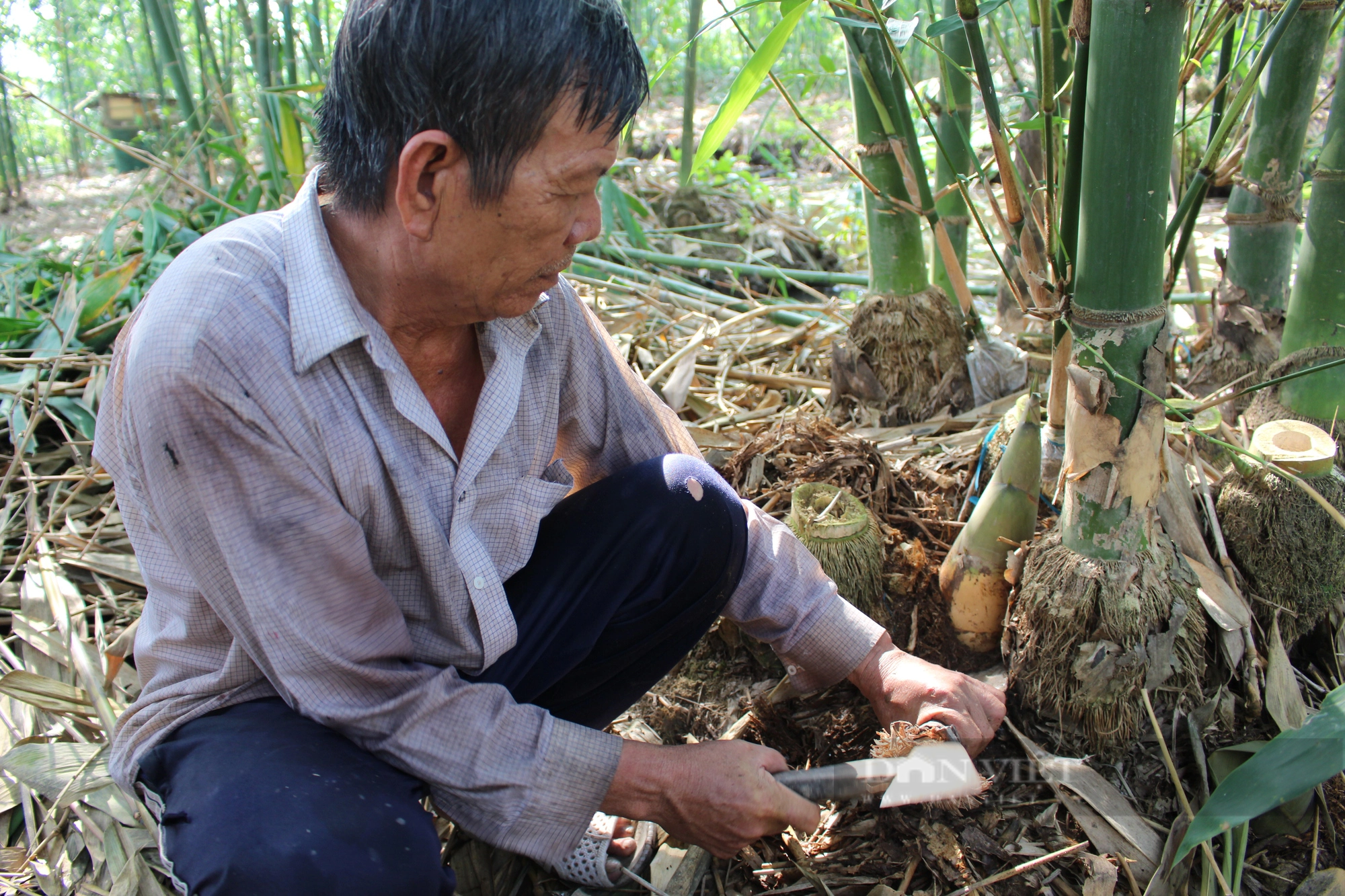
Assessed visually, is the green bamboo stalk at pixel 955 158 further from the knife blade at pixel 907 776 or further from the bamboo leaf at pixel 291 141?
the bamboo leaf at pixel 291 141

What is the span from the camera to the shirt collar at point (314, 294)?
1064 millimetres

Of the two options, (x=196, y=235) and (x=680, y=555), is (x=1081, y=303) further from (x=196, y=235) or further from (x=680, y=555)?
(x=196, y=235)

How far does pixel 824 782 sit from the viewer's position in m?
1.24

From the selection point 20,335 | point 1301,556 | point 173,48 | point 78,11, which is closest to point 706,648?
point 1301,556

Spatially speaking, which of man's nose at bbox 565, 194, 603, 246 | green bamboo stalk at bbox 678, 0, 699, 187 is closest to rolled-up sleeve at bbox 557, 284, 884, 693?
man's nose at bbox 565, 194, 603, 246

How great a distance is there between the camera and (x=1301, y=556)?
62.4 inches

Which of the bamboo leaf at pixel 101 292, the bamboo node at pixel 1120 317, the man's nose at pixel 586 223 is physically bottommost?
the bamboo leaf at pixel 101 292

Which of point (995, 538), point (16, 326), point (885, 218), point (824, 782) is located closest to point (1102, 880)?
point (824, 782)

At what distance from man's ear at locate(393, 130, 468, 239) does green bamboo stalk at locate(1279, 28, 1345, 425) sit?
4.90 feet

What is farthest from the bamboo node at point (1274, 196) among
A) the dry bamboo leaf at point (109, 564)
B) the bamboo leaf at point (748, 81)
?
the dry bamboo leaf at point (109, 564)

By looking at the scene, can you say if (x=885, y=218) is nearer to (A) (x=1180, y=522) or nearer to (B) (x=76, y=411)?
(A) (x=1180, y=522)

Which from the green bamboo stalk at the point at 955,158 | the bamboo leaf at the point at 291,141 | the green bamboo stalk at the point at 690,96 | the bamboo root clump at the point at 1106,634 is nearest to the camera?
the bamboo root clump at the point at 1106,634

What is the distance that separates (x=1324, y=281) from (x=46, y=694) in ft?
8.01

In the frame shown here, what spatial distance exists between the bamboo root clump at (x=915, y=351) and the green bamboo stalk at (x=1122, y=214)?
100 cm
